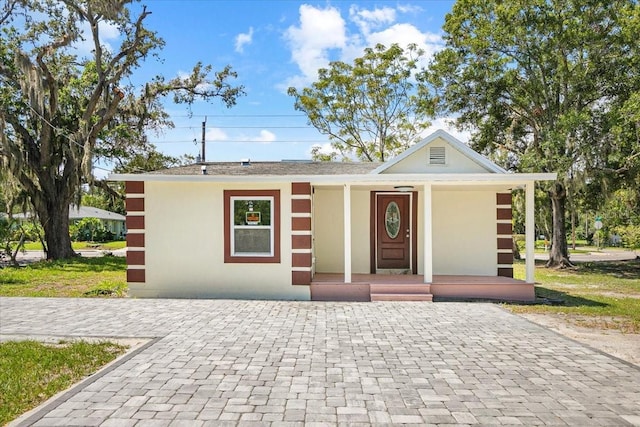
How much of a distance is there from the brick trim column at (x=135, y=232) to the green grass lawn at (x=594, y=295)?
7.70 meters

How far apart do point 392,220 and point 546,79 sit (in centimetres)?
1138

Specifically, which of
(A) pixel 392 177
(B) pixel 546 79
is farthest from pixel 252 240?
(B) pixel 546 79

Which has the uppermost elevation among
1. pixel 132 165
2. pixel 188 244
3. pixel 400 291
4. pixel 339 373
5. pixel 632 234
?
pixel 132 165

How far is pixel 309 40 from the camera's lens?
22094 mm

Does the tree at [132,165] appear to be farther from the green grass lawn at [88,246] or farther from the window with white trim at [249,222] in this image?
the window with white trim at [249,222]

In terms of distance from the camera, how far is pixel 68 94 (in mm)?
19734

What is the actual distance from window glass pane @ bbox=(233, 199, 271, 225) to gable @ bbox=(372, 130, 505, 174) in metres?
2.77

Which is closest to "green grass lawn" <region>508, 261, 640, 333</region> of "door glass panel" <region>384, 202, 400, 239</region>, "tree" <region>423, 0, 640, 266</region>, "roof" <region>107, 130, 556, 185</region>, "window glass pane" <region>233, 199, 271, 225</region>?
"tree" <region>423, 0, 640, 266</region>

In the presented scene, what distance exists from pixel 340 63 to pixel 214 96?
8.93 m

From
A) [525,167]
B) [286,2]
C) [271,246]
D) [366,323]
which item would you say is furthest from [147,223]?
[525,167]

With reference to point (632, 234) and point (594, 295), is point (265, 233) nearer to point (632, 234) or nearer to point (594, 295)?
point (594, 295)

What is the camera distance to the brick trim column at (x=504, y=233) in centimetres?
1093

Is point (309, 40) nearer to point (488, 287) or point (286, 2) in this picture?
point (286, 2)

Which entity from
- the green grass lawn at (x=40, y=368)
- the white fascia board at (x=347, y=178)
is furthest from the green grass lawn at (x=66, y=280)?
the green grass lawn at (x=40, y=368)
